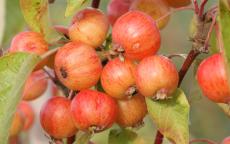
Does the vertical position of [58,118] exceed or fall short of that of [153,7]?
it falls short

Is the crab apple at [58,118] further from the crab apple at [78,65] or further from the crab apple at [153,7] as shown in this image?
the crab apple at [153,7]

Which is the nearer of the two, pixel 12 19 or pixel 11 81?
pixel 11 81

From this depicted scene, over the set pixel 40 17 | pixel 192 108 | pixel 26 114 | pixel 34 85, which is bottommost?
pixel 192 108

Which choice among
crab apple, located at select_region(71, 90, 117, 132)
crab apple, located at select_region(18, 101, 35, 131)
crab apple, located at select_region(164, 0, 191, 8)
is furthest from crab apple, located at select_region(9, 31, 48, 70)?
crab apple, located at select_region(18, 101, 35, 131)

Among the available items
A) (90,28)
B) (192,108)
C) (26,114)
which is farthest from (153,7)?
(192,108)

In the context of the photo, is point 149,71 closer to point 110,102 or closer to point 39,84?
point 110,102

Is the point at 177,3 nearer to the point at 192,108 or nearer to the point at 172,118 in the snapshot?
the point at 172,118
